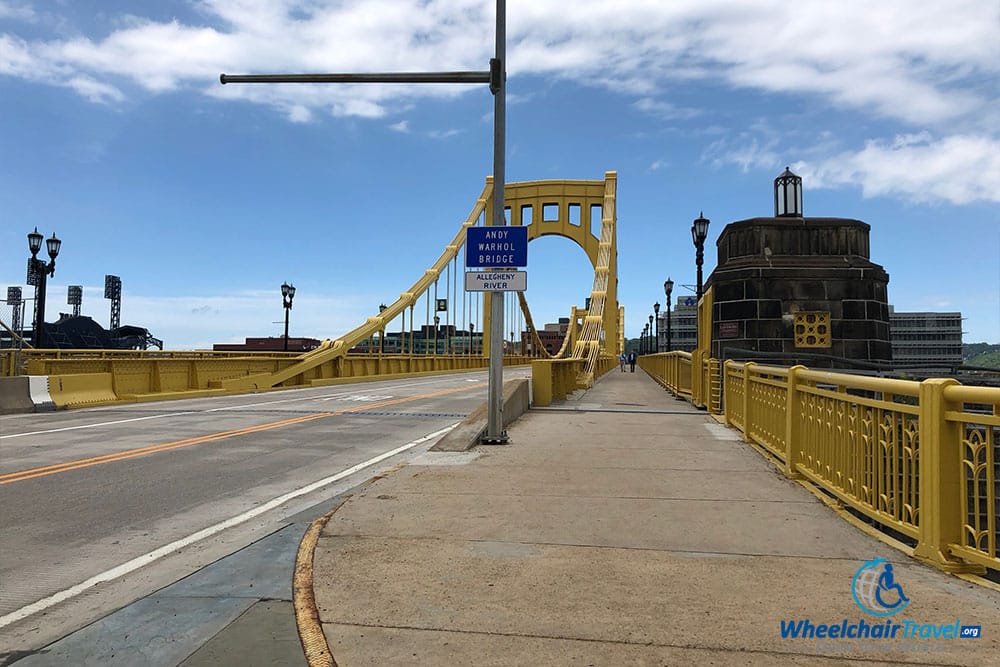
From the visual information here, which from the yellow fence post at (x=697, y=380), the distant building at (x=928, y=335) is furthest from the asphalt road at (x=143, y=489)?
the distant building at (x=928, y=335)

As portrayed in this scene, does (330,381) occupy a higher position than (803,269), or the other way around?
(803,269)

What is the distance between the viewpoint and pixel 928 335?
48.5 meters

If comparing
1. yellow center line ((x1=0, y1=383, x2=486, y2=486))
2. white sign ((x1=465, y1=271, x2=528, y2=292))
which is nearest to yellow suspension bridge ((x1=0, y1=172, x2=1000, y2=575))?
white sign ((x1=465, y1=271, x2=528, y2=292))

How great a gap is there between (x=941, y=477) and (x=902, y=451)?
1460mm

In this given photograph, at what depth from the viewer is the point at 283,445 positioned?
400 inches

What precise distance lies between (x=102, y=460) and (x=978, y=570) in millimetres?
9228

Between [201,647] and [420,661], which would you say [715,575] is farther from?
[201,647]

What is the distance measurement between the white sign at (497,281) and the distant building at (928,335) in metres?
33.6

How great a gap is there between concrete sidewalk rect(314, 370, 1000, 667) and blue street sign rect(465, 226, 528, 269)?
3350 mm

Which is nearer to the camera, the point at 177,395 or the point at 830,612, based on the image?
the point at 830,612

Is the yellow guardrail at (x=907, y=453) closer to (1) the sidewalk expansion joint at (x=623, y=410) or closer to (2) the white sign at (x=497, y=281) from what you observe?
(2) the white sign at (x=497, y=281)

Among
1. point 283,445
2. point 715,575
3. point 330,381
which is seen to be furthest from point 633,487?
point 330,381

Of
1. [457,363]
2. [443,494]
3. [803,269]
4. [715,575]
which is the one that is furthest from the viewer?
[457,363]

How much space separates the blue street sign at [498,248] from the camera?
9.41 m
